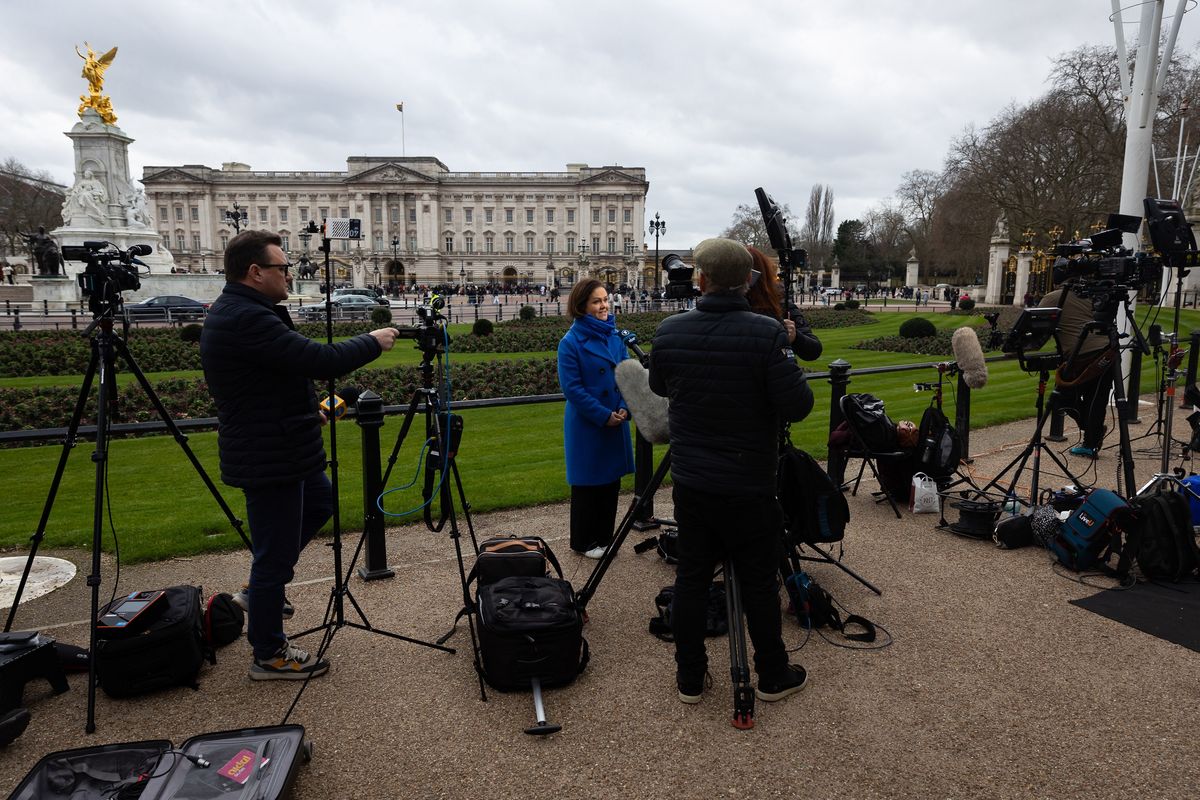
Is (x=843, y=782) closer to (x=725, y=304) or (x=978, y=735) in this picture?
(x=978, y=735)

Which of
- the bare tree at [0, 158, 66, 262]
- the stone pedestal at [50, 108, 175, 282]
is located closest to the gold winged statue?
the stone pedestal at [50, 108, 175, 282]

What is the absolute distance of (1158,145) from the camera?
38875 millimetres

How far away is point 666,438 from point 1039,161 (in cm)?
4330

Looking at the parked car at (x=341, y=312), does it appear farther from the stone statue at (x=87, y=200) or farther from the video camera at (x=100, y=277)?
the video camera at (x=100, y=277)

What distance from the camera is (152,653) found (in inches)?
141

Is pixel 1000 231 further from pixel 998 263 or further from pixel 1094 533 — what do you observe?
pixel 1094 533

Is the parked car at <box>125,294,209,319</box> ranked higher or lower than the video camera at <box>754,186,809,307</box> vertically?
lower

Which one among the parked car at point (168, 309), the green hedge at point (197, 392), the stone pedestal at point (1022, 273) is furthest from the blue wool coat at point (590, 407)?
the stone pedestal at point (1022, 273)

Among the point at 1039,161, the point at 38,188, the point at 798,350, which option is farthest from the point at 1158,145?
the point at 38,188

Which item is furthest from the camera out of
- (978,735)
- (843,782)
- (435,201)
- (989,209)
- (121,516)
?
(435,201)

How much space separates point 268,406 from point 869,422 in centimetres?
497

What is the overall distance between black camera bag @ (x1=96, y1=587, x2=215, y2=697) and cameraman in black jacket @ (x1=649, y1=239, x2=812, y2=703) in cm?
246

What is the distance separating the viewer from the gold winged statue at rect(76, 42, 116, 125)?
38562 mm

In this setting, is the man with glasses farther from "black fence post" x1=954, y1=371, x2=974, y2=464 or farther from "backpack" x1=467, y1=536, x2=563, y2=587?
"black fence post" x1=954, y1=371, x2=974, y2=464
